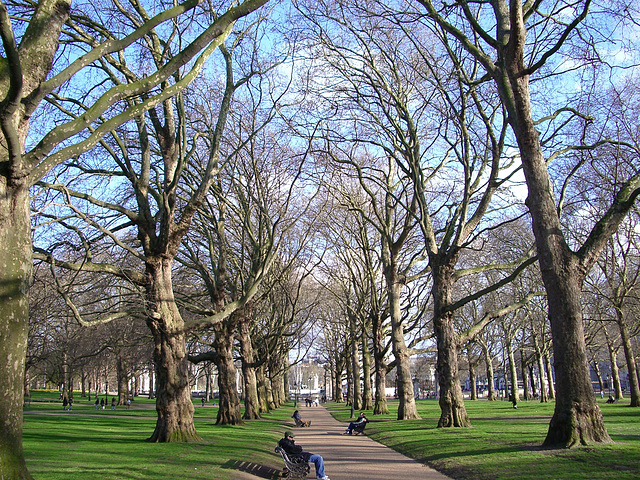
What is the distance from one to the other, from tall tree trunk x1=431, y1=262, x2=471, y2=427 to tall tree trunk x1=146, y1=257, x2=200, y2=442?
325 inches

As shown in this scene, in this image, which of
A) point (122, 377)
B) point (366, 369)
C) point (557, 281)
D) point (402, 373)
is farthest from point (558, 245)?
point (122, 377)

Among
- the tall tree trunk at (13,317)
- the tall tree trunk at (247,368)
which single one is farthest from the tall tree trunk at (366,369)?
the tall tree trunk at (13,317)

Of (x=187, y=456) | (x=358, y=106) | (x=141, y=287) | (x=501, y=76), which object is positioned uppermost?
(x=358, y=106)

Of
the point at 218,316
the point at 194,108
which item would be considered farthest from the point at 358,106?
the point at 218,316

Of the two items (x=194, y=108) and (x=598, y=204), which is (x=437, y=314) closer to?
(x=194, y=108)

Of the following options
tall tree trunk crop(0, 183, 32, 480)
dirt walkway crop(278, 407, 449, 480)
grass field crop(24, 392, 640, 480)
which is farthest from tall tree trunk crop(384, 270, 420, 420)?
tall tree trunk crop(0, 183, 32, 480)

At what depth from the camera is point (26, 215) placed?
7.22m

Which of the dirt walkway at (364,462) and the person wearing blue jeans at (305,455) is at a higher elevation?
the person wearing blue jeans at (305,455)

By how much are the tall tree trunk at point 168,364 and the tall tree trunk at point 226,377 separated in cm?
796

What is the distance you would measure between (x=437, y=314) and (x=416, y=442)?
4693mm

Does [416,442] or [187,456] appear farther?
[416,442]

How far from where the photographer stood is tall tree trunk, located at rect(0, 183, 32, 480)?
6.43m

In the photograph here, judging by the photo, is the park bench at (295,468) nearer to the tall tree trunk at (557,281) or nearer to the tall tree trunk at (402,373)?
the tall tree trunk at (557,281)

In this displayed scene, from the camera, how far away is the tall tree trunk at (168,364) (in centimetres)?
1506
